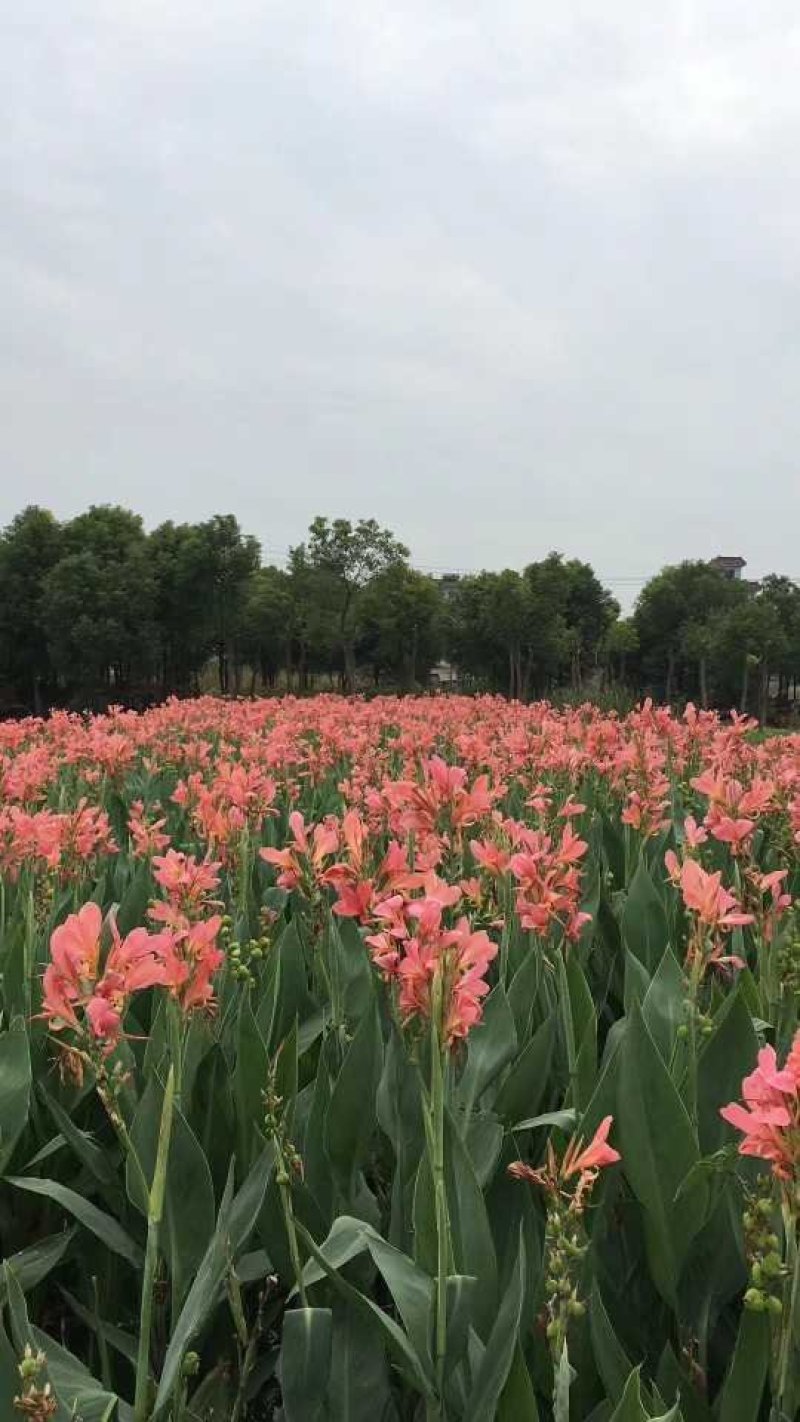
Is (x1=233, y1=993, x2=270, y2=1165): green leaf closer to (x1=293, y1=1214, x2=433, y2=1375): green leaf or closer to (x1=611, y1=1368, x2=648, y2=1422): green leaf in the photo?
(x1=293, y1=1214, x2=433, y2=1375): green leaf

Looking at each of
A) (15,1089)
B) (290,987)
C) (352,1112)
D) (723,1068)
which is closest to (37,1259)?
(15,1089)

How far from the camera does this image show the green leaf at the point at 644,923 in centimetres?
225

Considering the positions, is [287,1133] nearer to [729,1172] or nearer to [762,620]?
[729,1172]

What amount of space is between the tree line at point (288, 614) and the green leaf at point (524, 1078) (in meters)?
32.8

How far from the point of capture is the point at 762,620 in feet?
136

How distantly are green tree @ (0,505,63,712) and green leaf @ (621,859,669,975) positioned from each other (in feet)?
130

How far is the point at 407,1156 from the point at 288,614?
47015 millimetres

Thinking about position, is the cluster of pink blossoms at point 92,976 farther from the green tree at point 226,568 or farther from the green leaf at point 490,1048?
the green tree at point 226,568

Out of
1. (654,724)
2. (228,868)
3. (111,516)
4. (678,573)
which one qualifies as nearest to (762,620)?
(678,573)

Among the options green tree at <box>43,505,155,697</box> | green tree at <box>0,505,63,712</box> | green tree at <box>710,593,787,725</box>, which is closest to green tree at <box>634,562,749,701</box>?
green tree at <box>710,593,787,725</box>

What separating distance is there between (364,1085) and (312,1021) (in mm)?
581

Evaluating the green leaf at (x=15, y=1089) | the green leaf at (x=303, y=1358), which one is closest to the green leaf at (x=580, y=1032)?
the green leaf at (x=303, y=1358)

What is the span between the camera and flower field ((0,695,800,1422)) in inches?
40.5

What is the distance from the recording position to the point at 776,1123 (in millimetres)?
840
